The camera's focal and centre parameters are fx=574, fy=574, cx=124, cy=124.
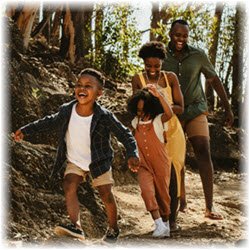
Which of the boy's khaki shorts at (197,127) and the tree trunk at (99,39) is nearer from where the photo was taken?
the boy's khaki shorts at (197,127)

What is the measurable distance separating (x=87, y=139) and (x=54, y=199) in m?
0.79

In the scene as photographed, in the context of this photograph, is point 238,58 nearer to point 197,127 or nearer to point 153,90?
point 197,127

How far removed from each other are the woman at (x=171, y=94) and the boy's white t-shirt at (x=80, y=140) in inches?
32.2

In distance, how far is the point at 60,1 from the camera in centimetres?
1176

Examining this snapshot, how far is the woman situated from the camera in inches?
191

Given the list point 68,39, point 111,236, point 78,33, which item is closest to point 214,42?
point 78,33

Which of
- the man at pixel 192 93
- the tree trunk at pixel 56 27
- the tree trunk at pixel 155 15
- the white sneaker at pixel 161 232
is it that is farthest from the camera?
the tree trunk at pixel 155 15

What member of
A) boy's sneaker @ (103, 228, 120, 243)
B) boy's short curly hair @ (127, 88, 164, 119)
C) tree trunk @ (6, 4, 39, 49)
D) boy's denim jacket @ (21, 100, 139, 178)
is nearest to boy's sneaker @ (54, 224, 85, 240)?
boy's sneaker @ (103, 228, 120, 243)

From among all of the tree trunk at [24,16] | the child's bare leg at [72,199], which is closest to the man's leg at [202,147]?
the child's bare leg at [72,199]

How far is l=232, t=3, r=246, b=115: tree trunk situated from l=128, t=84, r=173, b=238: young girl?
784 cm

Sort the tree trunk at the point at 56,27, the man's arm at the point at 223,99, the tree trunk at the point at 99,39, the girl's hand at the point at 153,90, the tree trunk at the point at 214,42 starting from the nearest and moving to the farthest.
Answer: the girl's hand at the point at 153,90, the man's arm at the point at 223,99, the tree trunk at the point at 99,39, the tree trunk at the point at 214,42, the tree trunk at the point at 56,27

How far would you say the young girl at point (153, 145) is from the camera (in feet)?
15.4

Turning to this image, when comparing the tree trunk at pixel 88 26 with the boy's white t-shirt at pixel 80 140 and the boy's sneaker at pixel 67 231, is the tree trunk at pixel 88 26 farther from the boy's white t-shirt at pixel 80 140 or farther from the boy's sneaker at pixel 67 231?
the boy's sneaker at pixel 67 231

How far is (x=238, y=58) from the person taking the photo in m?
12.4
